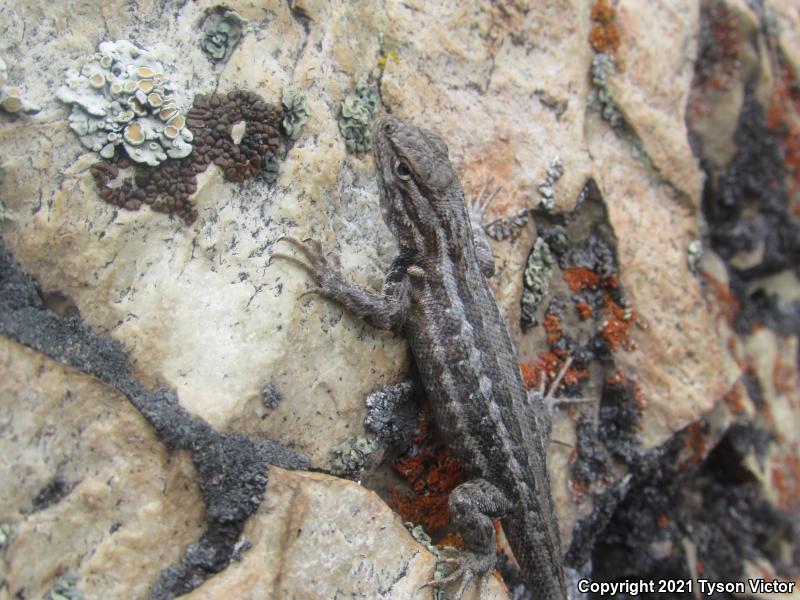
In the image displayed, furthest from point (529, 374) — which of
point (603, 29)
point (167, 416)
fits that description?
point (603, 29)

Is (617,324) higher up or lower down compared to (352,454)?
higher up

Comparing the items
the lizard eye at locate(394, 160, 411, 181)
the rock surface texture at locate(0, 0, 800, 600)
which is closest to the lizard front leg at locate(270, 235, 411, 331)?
the rock surface texture at locate(0, 0, 800, 600)

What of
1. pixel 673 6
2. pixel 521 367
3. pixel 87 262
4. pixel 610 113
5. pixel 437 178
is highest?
pixel 673 6

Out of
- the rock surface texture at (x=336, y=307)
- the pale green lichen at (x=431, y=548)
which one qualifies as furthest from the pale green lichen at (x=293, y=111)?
the pale green lichen at (x=431, y=548)

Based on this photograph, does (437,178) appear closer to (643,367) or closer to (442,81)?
(442,81)

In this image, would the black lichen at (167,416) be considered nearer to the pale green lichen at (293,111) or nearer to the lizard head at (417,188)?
the pale green lichen at (293,111)

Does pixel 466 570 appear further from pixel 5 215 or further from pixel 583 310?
pixel 5 215

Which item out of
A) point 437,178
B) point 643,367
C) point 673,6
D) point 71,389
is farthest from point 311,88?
point 673,6
